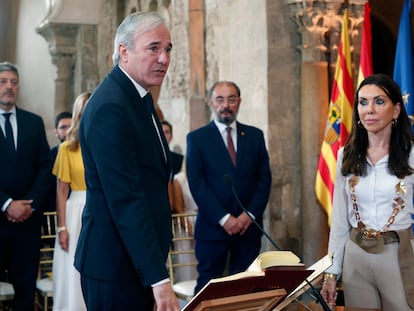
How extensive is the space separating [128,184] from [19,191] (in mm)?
2477

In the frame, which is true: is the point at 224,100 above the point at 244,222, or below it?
above

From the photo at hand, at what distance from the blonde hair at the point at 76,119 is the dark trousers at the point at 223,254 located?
3.16ft

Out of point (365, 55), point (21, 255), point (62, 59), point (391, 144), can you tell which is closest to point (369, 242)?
point (391, 144)

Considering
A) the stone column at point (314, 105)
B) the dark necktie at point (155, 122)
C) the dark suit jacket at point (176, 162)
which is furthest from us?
the dark suit jacket at point (176, 162)

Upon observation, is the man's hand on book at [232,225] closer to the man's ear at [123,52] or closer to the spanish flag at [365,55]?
the spanish flag at [365,55]

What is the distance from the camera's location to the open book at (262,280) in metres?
2.04

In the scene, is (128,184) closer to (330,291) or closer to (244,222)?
(330,291)

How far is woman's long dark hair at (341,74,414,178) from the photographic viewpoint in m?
3.06

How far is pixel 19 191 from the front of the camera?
4625 millimetres

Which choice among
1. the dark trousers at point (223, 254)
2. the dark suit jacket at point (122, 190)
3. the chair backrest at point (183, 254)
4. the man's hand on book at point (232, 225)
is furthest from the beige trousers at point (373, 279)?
the chair backrest at point (183, 254)

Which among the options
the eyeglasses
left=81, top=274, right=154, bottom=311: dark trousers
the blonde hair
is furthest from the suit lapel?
the eyeglasses

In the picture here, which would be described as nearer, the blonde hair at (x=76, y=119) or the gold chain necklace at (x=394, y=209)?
the gold chain necklace at (x=394, y=209)

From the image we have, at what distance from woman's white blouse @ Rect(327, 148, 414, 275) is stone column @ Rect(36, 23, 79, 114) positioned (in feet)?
22.6

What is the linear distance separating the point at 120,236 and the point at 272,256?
45cm
